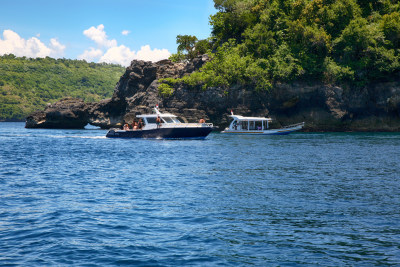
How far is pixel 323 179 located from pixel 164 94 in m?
61.9

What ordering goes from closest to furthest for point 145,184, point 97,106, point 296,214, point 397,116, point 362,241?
point 362,241, point 296,214, point 145,184, point 397,116, point 97,106

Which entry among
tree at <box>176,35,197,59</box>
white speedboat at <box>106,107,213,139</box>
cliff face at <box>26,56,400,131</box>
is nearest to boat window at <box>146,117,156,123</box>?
white speedboat at <box>106,107,213,139</box>

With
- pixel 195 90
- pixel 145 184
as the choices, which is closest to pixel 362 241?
pixel 145 184

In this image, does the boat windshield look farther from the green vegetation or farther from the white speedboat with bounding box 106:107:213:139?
the green vegetation

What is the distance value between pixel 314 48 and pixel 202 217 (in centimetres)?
6231

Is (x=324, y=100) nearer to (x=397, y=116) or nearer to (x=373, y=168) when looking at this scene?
(x=397, y=116)

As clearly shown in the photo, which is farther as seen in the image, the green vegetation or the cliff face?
the cliff face

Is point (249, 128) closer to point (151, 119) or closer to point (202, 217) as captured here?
point (151, 119)

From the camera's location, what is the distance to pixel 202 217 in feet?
39.2

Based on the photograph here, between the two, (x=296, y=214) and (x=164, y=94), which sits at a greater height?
(x=164, y=94)

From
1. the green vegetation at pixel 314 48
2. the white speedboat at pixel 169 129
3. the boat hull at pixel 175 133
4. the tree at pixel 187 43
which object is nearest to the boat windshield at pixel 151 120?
the white speedboat at pixel 169 129

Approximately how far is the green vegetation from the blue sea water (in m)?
46.3

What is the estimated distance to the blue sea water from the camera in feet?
28.7

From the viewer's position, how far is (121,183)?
18.4m
